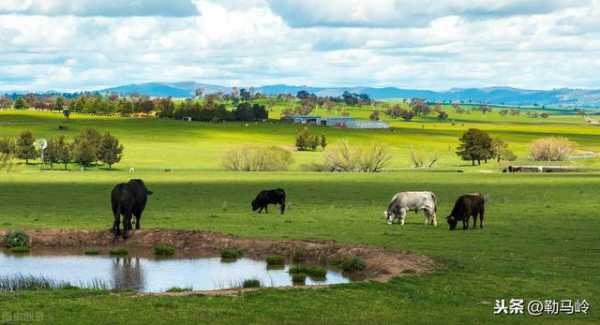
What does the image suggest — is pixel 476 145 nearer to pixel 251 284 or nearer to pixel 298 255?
pixel 298 255

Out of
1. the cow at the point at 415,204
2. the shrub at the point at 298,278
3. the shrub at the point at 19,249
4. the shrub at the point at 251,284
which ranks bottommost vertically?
the shrub at the point at 19,249

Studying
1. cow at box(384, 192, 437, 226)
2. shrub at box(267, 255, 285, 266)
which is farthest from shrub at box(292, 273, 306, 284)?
cow at box(384, 192, 437, 226)

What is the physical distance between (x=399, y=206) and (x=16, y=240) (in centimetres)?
1427

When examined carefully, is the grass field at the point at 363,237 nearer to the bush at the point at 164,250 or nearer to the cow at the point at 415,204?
the cow at the point at 415,204

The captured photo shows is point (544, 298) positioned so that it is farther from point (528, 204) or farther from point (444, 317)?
point (528, 204)

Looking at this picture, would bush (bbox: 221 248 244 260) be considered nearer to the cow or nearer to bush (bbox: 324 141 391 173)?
the cow

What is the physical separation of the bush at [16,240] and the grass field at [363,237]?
445 cm

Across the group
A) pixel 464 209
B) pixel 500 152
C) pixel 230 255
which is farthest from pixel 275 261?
pixel 500 152

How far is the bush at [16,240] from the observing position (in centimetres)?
2973

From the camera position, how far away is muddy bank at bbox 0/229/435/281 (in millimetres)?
24844

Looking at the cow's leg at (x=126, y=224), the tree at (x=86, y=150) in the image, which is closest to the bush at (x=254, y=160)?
the tree at (x=86, y=150)

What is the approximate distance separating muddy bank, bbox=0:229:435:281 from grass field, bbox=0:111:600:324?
1.26 m

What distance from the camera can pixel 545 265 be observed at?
2436 centimetres

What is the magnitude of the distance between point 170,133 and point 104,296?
17173 cm
